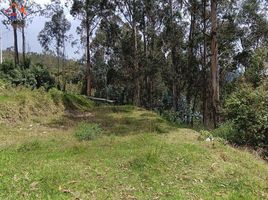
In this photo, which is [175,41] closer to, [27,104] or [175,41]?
[175,41]

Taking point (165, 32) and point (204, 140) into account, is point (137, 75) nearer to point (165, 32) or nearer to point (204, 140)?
point (165, 32)

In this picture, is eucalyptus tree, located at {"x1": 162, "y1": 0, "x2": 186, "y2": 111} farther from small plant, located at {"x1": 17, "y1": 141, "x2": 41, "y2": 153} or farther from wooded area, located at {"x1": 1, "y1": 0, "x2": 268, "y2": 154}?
small plant, located at {"x1": 17, "y1": 141, "x2": 41, "y2": 153}

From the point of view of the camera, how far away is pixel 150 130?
35.1 feet

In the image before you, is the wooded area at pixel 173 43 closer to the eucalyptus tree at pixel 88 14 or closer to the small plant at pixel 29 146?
the eucalyptus tree at pixel 88 14

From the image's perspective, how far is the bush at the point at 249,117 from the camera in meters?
9.70

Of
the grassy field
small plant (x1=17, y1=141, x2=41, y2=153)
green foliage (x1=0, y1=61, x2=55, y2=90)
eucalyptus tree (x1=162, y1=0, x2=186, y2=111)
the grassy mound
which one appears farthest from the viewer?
eucalyptus tree (x1=162, y1=0, x2=186, y2=111)

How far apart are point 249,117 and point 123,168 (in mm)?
4992

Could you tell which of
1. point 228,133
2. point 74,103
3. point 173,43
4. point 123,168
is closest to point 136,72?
point 173,43

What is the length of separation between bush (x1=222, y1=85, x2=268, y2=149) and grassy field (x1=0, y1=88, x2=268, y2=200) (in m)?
1.59

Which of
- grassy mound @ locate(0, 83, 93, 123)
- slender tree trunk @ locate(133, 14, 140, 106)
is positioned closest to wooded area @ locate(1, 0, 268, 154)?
slender tree trunk @ locate(133, 14, 140, 106)

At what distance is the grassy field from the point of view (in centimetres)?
531

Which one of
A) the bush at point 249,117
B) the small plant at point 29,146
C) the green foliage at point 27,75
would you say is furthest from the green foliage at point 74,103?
the bush at point 249,117

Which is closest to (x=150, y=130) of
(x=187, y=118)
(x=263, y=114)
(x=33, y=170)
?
(x=263, y=114)

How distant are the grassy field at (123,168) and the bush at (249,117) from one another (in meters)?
1.59
